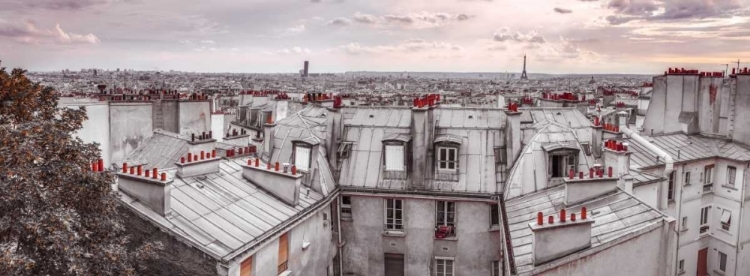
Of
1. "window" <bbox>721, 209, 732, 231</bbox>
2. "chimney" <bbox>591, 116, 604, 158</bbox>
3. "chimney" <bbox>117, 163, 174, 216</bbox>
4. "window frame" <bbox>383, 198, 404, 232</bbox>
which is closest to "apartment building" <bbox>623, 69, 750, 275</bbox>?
"window" <bbox>721, 209, 732, 231</bbox>

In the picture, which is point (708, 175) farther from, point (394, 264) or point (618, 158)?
point (394, 264)

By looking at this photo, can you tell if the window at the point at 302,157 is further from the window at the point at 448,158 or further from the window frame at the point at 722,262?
the window frame at the point at 722,262

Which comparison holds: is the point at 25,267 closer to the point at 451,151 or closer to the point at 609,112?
the point at 451,151

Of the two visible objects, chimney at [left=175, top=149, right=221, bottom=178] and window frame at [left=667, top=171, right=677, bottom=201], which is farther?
window frame at [left=667, top=171, right=677, bottom=201]

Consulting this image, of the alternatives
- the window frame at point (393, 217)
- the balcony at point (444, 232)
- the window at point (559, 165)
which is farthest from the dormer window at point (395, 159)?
the window at point (559, 165)

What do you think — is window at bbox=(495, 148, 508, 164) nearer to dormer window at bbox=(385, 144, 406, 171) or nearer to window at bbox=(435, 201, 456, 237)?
window at bbox=(435, 201, 456, 237)

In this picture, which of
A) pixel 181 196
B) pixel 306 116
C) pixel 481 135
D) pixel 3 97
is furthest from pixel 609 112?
pixel 3 97

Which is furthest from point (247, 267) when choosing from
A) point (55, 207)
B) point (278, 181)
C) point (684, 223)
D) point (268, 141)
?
point (684, 223)
